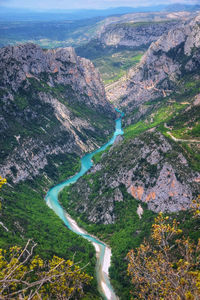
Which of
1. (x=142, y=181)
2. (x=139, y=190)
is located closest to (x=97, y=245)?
(x=139, y=190)

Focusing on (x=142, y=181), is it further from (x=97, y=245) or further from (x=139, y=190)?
(x=97, y=245)

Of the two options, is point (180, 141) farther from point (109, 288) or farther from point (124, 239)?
point (109, 288)

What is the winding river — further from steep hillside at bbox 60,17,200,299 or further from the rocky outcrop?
the rocky outcrop

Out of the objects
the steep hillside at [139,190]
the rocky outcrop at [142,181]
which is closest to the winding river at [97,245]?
the steep hillside at [139,190]

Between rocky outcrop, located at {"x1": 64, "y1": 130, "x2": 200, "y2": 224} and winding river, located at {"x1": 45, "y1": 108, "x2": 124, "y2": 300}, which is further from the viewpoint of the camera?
rocky outcrop, located at {"x1": 64, "y1": 130, "x2": 200, "y2": 224}

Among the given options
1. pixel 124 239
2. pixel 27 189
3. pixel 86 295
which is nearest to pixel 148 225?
pixel 124 239

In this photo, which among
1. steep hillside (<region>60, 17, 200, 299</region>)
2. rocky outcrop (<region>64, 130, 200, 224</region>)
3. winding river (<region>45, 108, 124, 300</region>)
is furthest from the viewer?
rocky outcrop (<region>64, 130, 200, 224</region>)

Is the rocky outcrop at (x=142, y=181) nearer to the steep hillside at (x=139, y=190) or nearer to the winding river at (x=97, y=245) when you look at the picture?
the steep hillside at (x=139, y=190)

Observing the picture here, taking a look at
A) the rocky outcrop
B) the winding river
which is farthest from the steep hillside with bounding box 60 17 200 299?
the winding river
